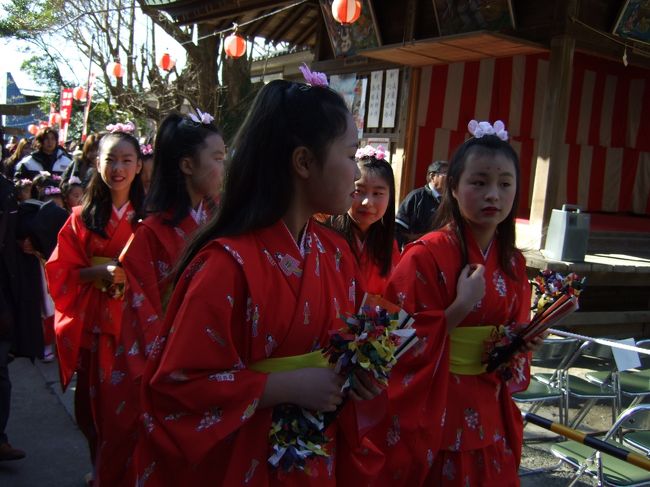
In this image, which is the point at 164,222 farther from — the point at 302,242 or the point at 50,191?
the point at 50,191

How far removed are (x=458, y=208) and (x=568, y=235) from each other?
14.6ft

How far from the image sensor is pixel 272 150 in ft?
5.61

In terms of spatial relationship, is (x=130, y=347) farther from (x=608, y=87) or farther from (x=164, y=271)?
(x=608, y=87)

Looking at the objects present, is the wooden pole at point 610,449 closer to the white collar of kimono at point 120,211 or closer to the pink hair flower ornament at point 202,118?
the pink hair flower ornament at point 202,118

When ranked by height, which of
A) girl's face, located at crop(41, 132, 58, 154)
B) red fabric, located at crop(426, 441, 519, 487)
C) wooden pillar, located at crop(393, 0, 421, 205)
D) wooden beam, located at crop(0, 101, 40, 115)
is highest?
A: wooden beam, located at crop(0, 101, 40, 115)

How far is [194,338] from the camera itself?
1.55 m

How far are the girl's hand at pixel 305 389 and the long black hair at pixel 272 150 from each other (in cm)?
40

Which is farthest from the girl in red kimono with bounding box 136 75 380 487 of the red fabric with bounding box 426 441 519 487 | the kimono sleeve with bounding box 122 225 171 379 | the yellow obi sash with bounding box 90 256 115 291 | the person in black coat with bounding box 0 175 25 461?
the person in black coat with bounding box 0 175 25 461

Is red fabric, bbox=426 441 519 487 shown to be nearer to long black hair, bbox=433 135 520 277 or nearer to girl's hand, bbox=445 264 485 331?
girl's hand, bbox=445 264 485 331

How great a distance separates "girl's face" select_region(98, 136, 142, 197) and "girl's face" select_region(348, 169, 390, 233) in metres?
1.32

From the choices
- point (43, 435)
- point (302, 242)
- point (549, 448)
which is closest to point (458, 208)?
point (302, 242)

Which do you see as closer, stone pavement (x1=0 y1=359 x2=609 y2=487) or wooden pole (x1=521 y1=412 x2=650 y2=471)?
wooden pole (x1=521 y1=412 x2=650 y2=471)

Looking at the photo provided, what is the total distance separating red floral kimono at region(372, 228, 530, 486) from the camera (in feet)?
7.31

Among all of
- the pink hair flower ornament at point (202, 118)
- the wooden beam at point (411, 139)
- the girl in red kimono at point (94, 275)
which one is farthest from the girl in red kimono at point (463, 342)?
the wooden beam at point (411, 139)
